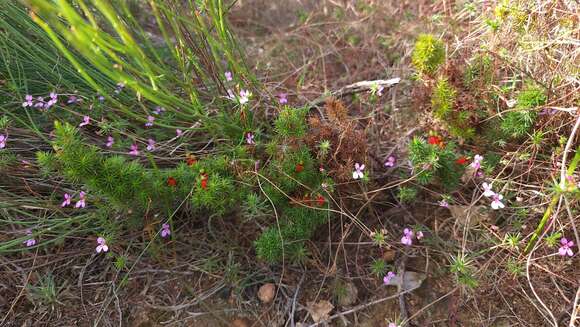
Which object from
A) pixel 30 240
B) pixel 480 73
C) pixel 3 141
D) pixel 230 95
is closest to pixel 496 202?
pixel 480 73

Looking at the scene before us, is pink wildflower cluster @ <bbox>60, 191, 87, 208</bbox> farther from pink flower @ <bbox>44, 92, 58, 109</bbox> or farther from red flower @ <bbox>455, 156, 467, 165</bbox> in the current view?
red flower @ <bbox>455, 156, 467, 165</bbox>

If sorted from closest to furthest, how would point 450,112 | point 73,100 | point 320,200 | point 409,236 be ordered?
point 320,200 → point 409,236 → point 450,112 → point 73,100

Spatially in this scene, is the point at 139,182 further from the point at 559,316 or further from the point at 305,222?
the point at 559,316

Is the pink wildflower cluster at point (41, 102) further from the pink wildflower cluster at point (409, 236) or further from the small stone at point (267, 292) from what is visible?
the pink wildflower cluster at point (409, 236)

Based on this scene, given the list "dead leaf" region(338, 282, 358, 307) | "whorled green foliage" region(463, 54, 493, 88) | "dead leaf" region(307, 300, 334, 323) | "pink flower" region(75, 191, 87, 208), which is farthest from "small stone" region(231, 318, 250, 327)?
"whorled green foliage" region(463, 54, 493, 88)

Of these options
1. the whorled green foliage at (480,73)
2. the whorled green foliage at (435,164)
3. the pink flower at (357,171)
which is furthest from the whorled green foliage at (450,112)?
A: the pink flower at (357,171)

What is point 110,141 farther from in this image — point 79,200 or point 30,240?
point 30,240

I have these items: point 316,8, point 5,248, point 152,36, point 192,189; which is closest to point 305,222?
Result: point 192,189
